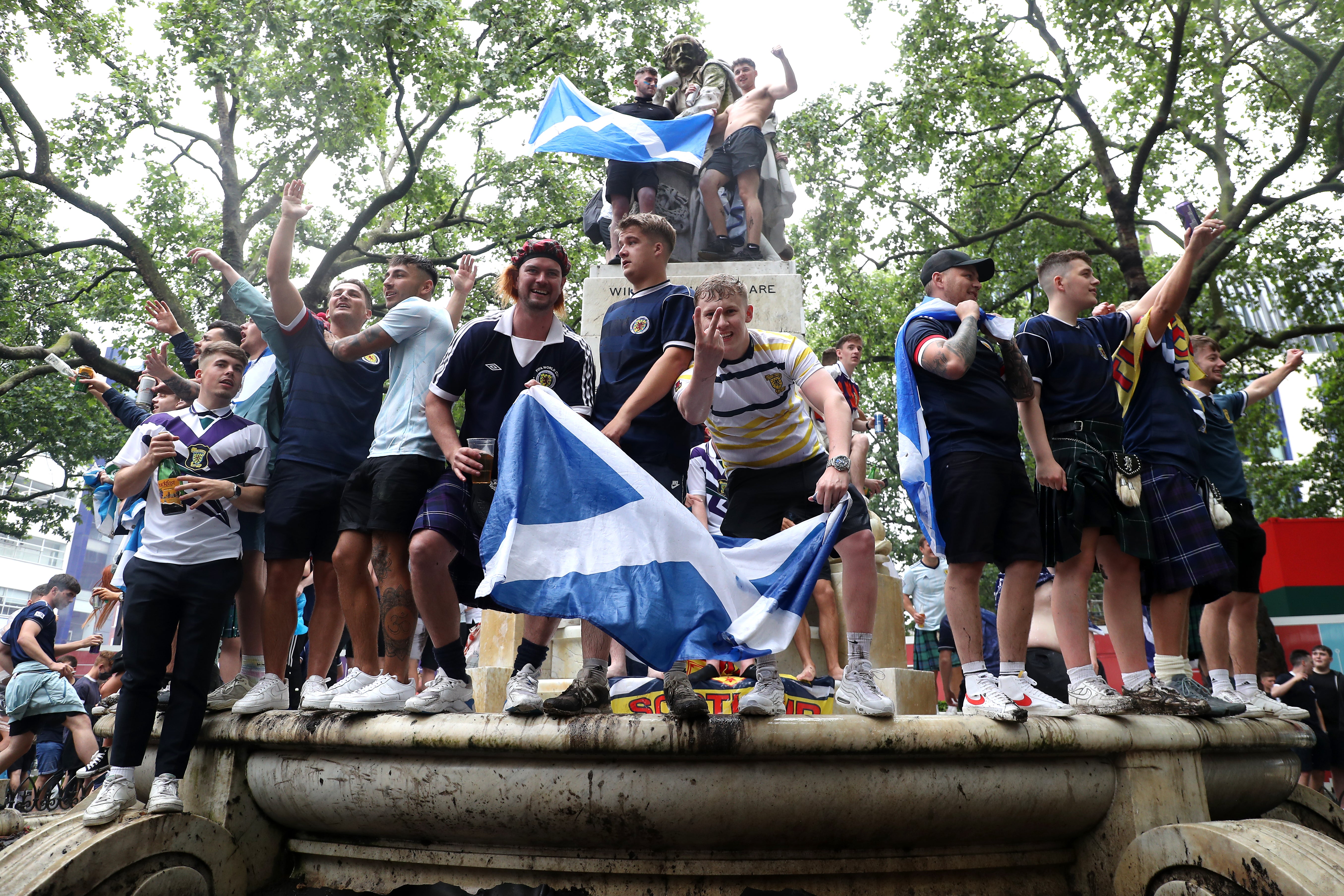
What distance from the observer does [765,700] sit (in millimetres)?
2941

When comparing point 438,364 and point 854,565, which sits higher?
point 438,364

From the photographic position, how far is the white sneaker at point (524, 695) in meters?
2.95

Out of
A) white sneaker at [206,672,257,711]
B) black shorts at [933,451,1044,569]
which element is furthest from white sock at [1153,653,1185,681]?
white sneaker at [206,672,257,711]

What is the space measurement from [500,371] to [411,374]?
0.52m

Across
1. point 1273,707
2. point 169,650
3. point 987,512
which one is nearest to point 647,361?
point 987,512

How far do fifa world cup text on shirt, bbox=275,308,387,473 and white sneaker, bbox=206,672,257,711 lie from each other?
3.39ft

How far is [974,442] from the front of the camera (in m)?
Result: 3.81

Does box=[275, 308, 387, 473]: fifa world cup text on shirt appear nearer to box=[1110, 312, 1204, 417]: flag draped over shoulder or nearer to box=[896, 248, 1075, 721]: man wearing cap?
box=[896, 248, 1075, 721]: man wearing cap

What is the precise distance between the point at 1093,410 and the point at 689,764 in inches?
106

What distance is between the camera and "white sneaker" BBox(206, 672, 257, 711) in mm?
3830

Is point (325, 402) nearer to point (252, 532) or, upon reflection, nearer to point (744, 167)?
point (252, 532)

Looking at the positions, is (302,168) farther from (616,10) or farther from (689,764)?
(689,764)

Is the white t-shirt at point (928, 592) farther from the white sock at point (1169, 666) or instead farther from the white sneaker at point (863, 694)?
the white sneaker at point (863, 694)

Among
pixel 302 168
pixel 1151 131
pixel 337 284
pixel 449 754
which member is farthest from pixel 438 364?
pixel 302 168
